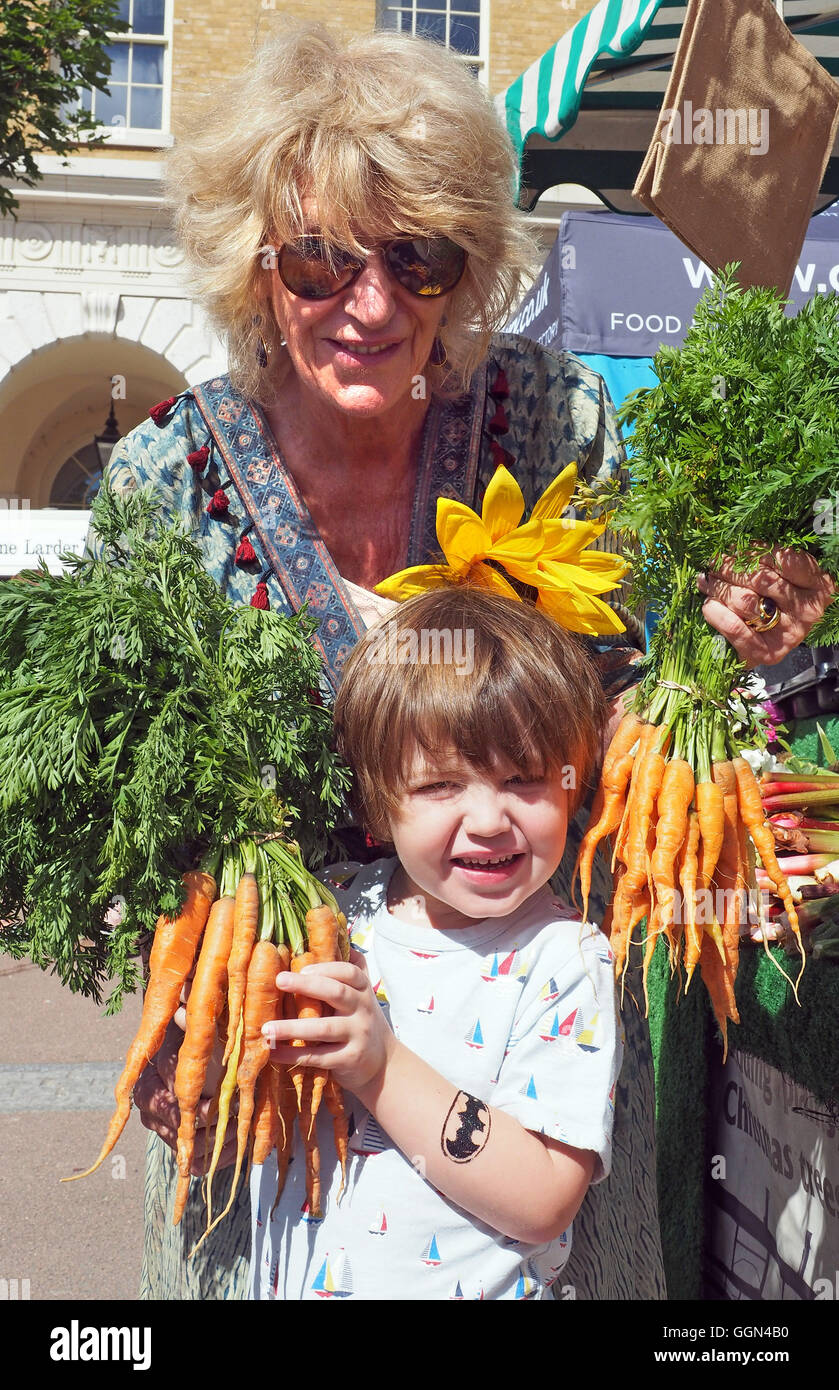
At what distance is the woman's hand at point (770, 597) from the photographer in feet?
4.51

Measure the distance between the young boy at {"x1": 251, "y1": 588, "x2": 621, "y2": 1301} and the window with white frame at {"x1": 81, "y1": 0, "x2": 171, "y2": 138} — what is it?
13.1m

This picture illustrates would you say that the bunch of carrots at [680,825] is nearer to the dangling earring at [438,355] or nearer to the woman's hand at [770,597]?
the woman's hand at [770,597]

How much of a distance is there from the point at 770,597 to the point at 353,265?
0.74m

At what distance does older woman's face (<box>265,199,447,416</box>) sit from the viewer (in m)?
1.62

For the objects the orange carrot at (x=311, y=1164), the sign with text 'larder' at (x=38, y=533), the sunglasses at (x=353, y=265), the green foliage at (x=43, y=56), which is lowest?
the orange carrot at (x=311, y=1164)

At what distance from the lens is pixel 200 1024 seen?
138cm

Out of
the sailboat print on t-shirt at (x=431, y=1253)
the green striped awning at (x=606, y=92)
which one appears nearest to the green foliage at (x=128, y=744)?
the sailboat print on t-shirt at (x=431, y=1253)

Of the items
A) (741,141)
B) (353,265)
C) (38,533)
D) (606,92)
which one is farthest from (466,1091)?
(38,533)

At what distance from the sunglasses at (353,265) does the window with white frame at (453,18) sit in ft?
41.8

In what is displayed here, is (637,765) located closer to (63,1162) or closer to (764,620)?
(764,620)

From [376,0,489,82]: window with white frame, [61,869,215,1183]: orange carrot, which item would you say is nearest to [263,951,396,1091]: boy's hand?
[61,869,215,1183]: orange carrot
